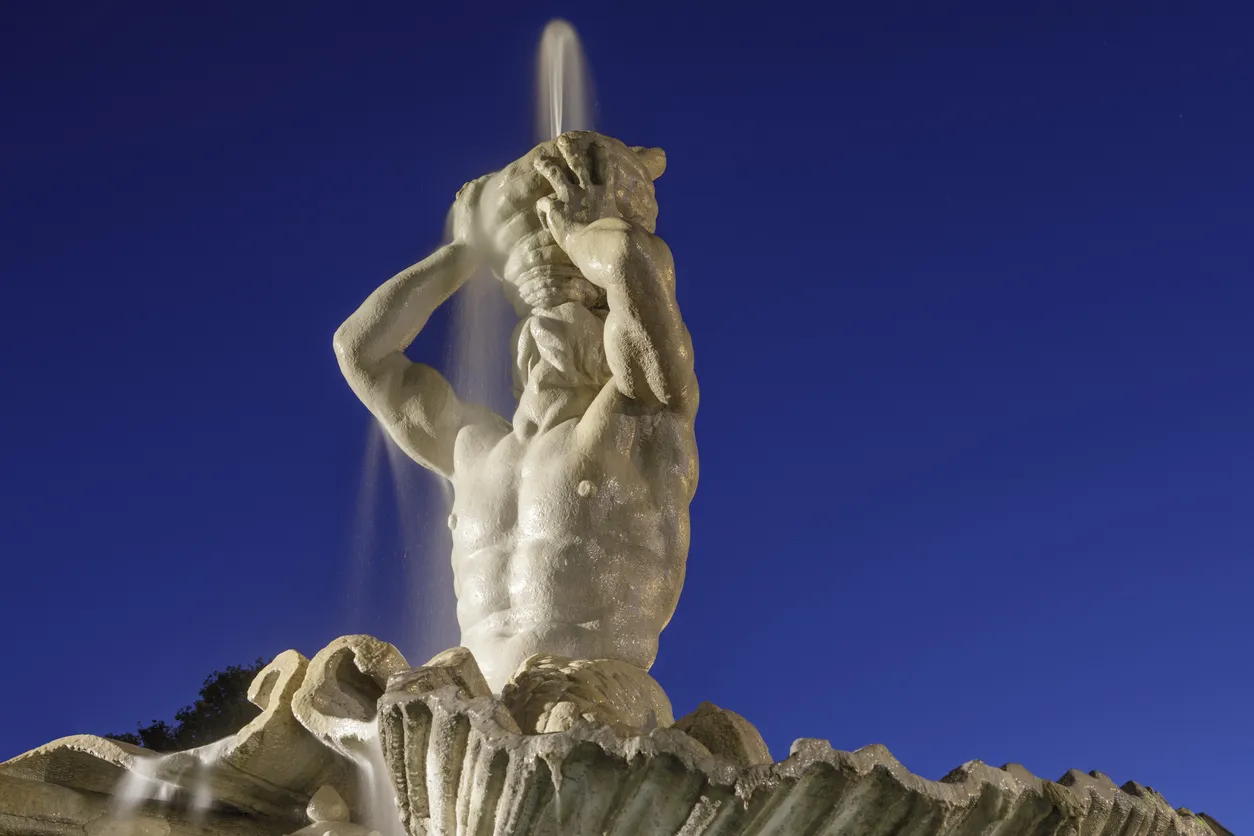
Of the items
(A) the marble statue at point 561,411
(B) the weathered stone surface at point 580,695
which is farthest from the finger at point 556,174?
(B) the weathered stone surface at point 580,695

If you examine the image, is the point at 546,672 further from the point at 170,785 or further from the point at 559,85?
the point at 559,85

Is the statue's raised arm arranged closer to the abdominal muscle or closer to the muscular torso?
the muscular torso

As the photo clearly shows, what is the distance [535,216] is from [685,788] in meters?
2.72

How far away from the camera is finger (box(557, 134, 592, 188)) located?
466 cm

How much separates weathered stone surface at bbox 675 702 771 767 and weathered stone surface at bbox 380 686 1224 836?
54cm

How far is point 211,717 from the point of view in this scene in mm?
8430

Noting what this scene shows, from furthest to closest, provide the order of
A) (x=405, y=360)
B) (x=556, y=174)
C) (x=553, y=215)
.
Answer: (x=405, y=360)
(x=556, y=174)
(x=553, y=215)

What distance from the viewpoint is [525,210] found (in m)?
4.95

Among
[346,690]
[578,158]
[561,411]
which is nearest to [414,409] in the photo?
[561,411]

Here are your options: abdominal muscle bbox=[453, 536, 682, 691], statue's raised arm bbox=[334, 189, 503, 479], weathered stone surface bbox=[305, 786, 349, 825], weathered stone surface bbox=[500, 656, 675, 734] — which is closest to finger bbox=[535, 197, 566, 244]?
statue's raised arm bbox=[334, 189, 503, 479]

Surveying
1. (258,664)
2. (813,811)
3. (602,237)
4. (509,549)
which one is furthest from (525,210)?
(258,664)

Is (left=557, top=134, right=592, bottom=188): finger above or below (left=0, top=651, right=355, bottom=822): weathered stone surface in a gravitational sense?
above

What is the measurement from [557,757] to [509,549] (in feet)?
5.69

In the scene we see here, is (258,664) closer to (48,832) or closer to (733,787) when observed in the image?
(48,832)
